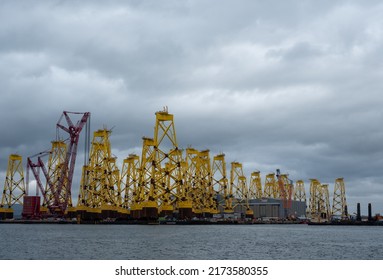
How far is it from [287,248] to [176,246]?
13509 mm

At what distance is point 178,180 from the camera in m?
127

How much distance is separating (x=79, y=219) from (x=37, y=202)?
2778cm

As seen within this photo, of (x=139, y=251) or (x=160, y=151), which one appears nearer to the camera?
(x=139, y=251)

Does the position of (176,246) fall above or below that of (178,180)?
below

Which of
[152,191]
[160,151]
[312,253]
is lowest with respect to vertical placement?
[312,253]

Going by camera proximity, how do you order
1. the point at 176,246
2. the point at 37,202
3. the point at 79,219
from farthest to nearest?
the point at 37,202 → the point at 79,219 → the point at 176,246

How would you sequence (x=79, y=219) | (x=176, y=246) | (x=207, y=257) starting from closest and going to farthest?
(x=207, y=257), (x=176, y=246), (x=79, y=219)

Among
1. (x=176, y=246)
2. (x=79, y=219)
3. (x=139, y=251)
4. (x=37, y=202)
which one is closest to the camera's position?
(x=139, y=251)
